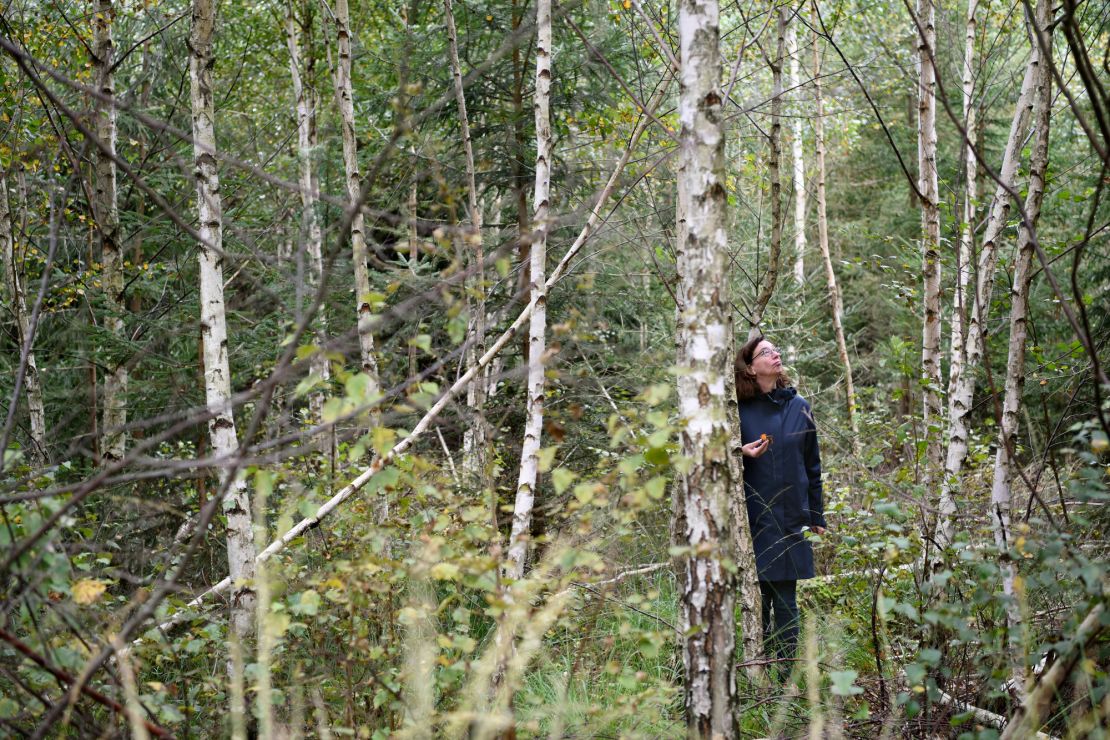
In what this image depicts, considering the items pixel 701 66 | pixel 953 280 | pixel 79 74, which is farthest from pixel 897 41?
pixel 701 66

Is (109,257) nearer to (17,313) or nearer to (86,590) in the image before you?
(17,313)

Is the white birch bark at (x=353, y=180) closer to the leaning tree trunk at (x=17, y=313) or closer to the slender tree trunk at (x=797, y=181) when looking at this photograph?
the leaning tree trunk at (x=17, y=313)

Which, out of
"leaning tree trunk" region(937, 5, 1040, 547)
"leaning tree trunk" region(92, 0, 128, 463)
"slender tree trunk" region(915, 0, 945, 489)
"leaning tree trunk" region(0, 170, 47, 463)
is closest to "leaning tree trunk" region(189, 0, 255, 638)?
"leaning tree trunk" region(92, 0, 128, 463)

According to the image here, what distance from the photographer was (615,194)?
280 inches

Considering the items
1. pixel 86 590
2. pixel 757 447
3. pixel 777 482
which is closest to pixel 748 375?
pixel 757 447

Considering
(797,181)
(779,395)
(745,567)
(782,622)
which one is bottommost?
(782,622)

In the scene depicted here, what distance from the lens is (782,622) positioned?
472cm

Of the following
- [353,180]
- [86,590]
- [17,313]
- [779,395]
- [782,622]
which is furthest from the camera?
[353,180]

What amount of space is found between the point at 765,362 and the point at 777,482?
696 mm

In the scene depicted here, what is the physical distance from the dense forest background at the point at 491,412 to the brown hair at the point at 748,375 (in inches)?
16.1

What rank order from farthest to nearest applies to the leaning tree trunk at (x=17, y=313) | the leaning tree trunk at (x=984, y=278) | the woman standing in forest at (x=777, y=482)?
the leaning tree trunk at (x=17, y=313)
the woman standing in forest at (x=777, y=482)
the leaning tree trunk at (x=984, y=278)

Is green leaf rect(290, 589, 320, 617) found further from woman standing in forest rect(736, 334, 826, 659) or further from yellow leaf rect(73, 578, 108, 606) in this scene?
woman standing in forest rect(736, 334, 826, 659)

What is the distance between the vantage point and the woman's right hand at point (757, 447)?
475cm

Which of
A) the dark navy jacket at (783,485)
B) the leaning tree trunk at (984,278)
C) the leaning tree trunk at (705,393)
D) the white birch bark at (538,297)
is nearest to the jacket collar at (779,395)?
the dark navy jacket at (783,485)
